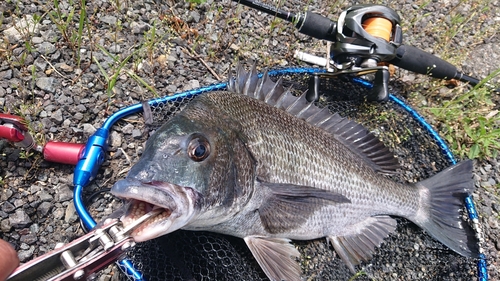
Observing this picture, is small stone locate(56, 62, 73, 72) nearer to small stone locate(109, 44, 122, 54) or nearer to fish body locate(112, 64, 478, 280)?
small stone locate(109, 44, 122, 54)

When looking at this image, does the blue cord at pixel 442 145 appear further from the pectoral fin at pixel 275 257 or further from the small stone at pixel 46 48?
the small stone at pixel 46 48

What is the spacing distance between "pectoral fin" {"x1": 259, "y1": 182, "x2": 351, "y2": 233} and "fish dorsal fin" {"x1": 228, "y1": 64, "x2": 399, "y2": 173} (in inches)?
21.3

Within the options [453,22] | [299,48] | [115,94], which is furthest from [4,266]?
[453,22]

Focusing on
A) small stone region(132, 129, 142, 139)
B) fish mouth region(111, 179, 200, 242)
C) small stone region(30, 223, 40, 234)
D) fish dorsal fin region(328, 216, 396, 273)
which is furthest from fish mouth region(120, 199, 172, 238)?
fish dorsal fin region(328, 216, 396, 273)

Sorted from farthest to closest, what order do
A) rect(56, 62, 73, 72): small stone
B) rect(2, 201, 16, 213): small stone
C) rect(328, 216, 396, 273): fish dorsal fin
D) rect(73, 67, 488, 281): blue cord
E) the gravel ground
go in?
rect(56, 62, 73, 72): small stone → rect(328, 216, 396, 273): fish dorsal fin → the gravel ground → rect(2, 201, 16, 213): small stone → rect(73, 67, 488, 281): blue cord

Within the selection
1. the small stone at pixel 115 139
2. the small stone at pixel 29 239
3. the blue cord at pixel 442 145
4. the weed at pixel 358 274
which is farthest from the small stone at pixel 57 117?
the blue cord at pixel 442 145

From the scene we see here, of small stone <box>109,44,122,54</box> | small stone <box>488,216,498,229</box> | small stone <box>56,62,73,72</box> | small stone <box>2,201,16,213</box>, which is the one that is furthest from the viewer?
small stone <box>488,216,498,229</box>

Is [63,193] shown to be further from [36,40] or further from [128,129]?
[36,40]

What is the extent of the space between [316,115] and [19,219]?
7.08 feet

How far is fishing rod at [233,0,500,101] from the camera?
3.02 meters

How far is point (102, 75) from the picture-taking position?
323 cm

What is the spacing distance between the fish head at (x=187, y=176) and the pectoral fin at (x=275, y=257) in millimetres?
446

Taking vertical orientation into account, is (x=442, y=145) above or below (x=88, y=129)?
above

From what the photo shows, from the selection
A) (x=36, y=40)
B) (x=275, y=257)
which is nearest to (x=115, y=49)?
(x=36, y=40)
